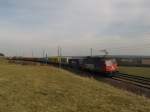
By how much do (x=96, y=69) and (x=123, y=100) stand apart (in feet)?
91.5

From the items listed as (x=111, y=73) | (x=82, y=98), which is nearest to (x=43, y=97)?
(x=82, y=98)

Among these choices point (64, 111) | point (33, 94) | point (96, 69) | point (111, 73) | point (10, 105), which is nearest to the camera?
point (64, 111)

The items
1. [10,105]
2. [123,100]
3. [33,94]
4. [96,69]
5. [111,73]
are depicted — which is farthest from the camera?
[96,69]

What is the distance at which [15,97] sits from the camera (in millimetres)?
13320

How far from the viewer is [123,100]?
13.1 metres

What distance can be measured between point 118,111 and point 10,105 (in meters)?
4.97

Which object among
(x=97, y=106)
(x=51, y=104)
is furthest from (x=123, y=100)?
(x=51, y=104)

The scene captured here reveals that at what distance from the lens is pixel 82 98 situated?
1347cm

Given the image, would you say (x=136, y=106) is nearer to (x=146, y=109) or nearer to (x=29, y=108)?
(x=146, y=109)

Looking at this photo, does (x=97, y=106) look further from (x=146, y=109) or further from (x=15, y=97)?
(x=15, y=97)

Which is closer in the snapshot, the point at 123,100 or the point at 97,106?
the point at 97,106

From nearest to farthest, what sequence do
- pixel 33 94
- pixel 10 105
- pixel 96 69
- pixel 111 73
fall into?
pixel 10 105 < pixel 33 94 < pixel 111 73 < pixel 96 69

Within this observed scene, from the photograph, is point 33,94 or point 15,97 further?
point 33,94

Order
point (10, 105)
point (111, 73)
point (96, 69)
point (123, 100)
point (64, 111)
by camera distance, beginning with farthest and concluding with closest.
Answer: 1. point (96, 69)
2. point (111, 73)
3. point (123, 100)
4. point (10, 105)
5. point (64, 111)
